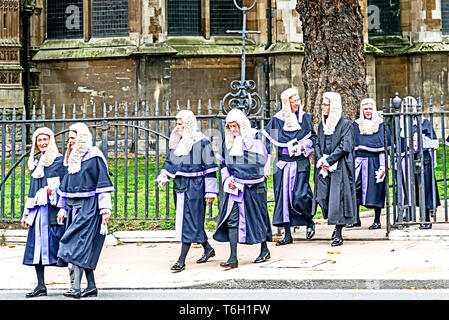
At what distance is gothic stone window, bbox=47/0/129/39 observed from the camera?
925 inches

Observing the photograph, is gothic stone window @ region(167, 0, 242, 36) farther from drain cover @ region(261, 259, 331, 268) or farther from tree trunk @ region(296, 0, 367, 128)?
drain cover @ region(261, 259, 331, 268)

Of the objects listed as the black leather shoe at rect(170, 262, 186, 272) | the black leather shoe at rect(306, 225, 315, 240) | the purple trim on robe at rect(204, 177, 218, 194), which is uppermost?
the purple trim on robe at rect(204, 177, 218, 194)

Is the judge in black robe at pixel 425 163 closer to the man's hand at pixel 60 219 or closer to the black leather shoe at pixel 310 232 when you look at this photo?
the black leather shoe at pixel 310 232

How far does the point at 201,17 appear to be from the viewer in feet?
78.6

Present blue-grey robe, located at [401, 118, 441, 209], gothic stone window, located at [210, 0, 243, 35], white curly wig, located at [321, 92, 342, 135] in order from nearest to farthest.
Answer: white curly wig, located at [321, 92, 342, 135] < blue-grey robe, located at [401, 118, 441, 209] < gothic stone window, located at [210, 0, 243, 35]

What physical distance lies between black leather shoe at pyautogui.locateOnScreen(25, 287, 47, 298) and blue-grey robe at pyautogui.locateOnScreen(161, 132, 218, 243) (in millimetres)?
1831

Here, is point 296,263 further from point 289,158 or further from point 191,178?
point 289,158

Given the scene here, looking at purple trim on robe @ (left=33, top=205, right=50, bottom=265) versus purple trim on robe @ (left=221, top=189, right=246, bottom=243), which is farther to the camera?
purple trim on robe @ (left=221, top=189, right=246, bottom=243)

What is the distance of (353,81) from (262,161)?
6511 millimetres

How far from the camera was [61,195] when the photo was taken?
871 centimetres

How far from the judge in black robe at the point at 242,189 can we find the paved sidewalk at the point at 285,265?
0.37 metres

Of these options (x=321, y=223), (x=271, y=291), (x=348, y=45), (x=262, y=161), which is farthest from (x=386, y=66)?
(x=271, y=291)

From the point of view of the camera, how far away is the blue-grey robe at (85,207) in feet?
27.5

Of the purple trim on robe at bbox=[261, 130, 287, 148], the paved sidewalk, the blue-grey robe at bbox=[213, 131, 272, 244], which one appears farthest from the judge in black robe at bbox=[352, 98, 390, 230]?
the blue-grey robe at bbox=[213, 131, 272, 244]
